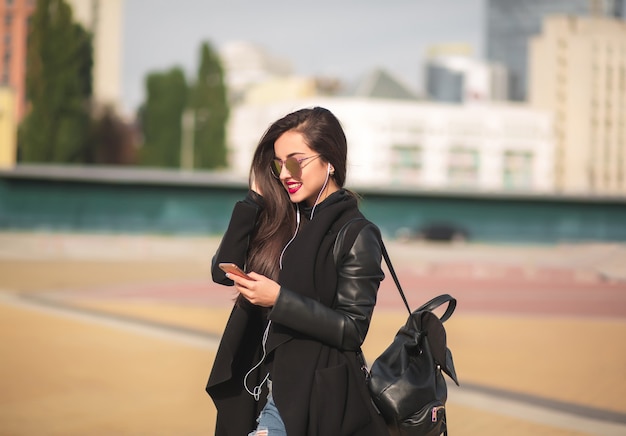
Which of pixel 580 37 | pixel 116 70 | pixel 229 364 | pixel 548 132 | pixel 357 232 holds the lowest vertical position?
pixel 229 364

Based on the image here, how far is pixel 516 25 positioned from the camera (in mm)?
184250

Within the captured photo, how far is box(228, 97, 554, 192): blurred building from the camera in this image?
72125mm

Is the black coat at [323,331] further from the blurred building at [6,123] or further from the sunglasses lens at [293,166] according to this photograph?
the blurred building at [6,123]

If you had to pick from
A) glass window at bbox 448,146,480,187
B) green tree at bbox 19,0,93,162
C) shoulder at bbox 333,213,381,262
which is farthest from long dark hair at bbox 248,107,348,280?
glass window at bbox 448,146,480,187

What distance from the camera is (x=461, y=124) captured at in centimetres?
7388

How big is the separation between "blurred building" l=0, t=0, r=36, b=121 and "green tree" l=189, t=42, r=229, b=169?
1724 inches

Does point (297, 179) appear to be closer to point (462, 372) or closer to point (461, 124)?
point (462, 372)

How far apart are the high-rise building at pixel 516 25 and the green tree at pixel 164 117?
4347 inches

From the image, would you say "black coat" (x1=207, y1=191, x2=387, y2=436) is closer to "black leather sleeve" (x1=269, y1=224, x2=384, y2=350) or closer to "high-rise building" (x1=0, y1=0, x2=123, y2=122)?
"black leather sleeve" (x1=269, y1=224, x2=384, y2=350)

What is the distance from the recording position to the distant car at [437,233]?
4672 centimetres

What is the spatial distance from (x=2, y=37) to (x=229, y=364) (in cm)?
10497

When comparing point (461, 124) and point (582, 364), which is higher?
point (461, 124)

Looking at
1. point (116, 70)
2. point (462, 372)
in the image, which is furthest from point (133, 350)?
point (116, 70)

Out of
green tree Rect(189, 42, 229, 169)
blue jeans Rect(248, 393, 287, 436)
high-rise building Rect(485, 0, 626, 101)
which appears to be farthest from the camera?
high-rise building Rect(485, 0, 626, 101)
